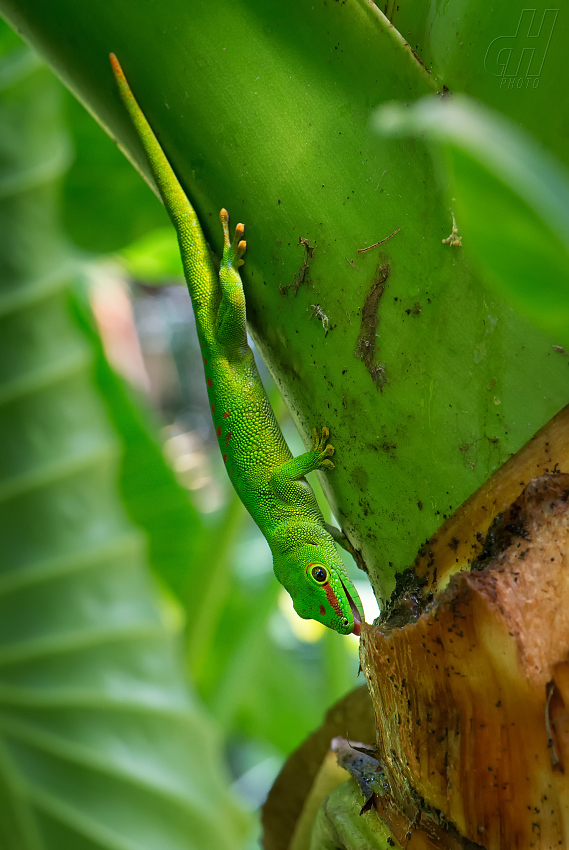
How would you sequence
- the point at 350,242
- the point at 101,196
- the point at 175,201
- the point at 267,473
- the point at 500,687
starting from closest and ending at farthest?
the point at 500,687 < the point at 350,242 < the point at 175,201 < the point at 267,473 < the point at 101,196

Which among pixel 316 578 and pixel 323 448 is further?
pixel 316 578

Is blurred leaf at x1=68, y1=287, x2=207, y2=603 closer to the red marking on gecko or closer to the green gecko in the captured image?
the green gecko

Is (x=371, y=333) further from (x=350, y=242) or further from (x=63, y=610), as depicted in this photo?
(x=63, y=610)

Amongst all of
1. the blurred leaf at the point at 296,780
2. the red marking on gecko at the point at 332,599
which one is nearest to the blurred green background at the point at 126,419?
the blurred leaf at the point at 296,780

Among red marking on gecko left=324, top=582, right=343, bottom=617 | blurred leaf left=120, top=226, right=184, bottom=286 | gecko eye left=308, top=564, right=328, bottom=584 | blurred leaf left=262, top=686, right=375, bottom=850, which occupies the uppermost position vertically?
blurred leaf left=120, top=226, right=184, bottom=286

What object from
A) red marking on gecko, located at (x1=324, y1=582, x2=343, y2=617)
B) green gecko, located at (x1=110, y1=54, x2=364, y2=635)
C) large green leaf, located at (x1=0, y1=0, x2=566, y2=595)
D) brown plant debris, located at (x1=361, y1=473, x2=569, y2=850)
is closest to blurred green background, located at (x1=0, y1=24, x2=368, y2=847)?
green gecko, located at (x1=110, y1=54, x2=364, y2=635)

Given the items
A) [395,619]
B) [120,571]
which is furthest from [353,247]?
[120,571]

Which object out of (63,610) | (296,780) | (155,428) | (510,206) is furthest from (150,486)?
(510,206)

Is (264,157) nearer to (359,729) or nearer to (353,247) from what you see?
(353,247)
